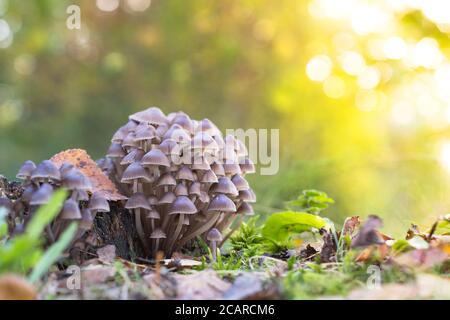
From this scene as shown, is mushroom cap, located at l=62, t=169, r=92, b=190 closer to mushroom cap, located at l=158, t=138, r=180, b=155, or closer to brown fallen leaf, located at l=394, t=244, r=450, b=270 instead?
mushroom cap, located at l=158, t=138, r=180, b=155

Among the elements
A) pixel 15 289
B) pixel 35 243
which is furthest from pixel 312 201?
pixel 15 289

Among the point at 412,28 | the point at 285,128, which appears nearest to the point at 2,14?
the point at 285,128

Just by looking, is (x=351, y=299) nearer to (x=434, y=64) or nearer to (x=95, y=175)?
(x=95, y=175)

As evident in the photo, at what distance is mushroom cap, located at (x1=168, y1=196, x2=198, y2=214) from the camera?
6.65ft

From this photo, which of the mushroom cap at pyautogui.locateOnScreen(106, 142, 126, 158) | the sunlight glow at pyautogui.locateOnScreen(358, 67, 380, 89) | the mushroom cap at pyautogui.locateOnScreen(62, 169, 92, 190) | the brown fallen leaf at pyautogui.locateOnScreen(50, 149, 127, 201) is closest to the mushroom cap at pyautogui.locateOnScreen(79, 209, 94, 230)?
the mushroom cap at pyautogui.locateOnScreen(62, 169, 92, 190)

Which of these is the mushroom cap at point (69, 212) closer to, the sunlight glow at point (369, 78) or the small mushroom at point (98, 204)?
the small mushroom at point (98, 204)

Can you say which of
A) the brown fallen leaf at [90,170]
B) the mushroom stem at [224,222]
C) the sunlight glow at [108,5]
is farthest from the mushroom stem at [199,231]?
the sunlight glow at [108,5]

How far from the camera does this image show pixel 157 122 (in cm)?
219

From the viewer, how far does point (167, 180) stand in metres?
2.04

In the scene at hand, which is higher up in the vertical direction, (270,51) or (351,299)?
(270,51)

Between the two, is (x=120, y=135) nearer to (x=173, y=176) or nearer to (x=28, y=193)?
(x=173, y=176)

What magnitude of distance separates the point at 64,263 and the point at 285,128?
3869mm

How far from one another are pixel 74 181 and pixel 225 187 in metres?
0.70

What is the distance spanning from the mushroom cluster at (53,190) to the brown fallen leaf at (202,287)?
0.40 metres
